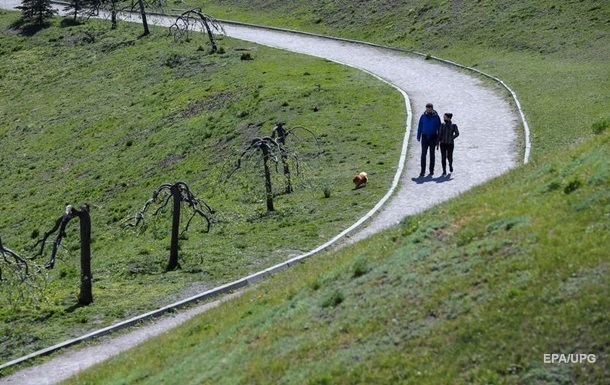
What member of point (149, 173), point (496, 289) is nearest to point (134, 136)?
point (149, 173)

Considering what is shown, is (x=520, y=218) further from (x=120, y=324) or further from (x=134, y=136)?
(x=134, y=136)

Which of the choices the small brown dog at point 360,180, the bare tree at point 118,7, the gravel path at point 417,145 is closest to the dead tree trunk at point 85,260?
the gravel path at point 417,145

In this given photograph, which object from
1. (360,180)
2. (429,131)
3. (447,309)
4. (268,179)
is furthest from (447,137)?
(447,309)

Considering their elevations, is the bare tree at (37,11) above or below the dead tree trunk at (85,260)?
above

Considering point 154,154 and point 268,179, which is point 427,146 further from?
point 154,154

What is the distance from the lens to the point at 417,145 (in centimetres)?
3791

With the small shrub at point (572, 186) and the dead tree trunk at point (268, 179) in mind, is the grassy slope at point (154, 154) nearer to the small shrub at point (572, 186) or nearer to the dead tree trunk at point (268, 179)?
the dead tree trunk at point (268, 179)

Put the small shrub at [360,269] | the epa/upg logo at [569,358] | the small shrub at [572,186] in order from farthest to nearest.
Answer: the small shrub at [360,269]
the small shrub at [572,186]
the epa/upg logo at [569,358]

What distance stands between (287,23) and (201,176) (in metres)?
36.5

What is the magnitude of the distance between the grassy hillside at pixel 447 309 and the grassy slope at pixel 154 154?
6.66 metres

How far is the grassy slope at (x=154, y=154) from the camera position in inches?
1110

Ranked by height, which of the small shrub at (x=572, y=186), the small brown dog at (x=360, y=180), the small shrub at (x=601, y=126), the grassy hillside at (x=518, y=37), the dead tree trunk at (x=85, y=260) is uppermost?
the grassy hillside at (x=518, y=37)

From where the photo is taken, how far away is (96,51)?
3110 inches

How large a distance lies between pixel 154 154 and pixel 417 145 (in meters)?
17.5
